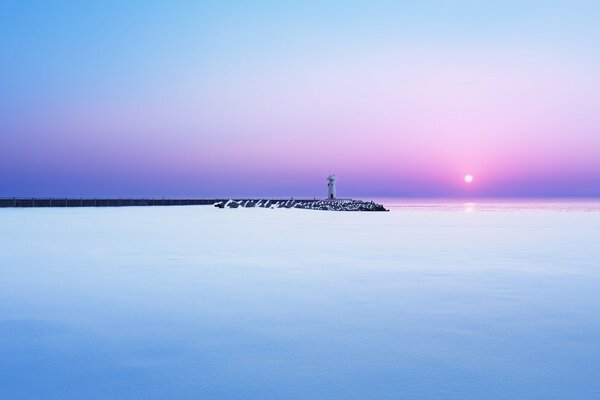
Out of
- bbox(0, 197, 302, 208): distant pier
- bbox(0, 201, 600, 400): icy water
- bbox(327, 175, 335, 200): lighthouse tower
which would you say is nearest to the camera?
bbox(0, 201, 600, 400): icy water

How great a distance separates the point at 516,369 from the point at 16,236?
17909mm

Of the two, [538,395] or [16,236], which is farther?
[16,236]

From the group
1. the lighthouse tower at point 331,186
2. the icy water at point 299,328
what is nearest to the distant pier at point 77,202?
the lighthouse tower at point 331,186

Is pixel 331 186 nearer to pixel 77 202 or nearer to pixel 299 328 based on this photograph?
pixel 77 202

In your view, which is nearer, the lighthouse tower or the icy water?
the icy water

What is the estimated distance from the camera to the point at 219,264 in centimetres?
1130

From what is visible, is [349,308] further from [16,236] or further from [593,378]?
[16,236]

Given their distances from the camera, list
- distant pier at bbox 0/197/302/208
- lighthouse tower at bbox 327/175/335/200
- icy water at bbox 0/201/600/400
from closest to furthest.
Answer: icy water at bbox 0/201/600/400 < distant pier at bbox 0/197/302/208 < lighthouse tower at bbox 327/175/335/200

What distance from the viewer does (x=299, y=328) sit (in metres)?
5.92

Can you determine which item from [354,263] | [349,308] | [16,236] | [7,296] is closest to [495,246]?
[354,263]

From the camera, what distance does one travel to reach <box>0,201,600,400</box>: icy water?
4148 millimetres

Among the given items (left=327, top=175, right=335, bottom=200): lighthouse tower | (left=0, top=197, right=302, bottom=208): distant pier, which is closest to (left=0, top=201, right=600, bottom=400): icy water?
(left=0, top=197, right=302, bottom=208): distant pier

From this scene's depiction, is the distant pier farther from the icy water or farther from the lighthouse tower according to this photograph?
the icy water

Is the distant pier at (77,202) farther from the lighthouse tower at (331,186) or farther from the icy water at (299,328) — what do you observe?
the icy water at (299,328)
